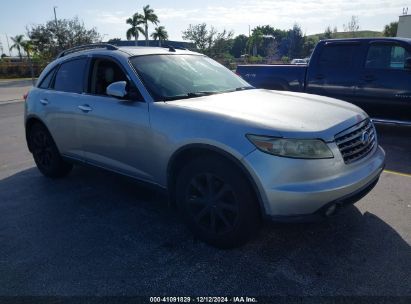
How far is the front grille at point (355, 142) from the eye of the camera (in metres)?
2.97

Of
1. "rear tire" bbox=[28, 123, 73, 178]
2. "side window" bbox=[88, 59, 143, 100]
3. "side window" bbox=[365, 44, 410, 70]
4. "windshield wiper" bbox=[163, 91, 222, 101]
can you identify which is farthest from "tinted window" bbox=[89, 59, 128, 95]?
"side window" bbox=[365, 44, 410, 70]

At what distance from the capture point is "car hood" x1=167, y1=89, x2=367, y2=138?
2.91m

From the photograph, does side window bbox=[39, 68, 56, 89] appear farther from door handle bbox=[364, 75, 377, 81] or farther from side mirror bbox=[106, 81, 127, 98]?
door handle bbox=[364, 75, 377, 81]

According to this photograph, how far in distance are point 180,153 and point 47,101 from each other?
8.51 ft

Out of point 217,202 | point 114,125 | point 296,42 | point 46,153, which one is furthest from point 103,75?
point 296,42

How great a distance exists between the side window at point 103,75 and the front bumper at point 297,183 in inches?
77.1

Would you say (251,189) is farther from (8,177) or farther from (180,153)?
(8,177)

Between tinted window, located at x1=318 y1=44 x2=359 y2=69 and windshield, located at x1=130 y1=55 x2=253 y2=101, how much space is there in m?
3.69

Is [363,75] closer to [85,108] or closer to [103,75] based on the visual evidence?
[103,75]

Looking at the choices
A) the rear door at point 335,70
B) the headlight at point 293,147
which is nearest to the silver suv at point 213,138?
the headlight at point 293,147

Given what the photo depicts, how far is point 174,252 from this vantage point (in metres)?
3.27

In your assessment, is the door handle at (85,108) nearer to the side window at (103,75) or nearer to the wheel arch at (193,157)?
the side window at (103,75)

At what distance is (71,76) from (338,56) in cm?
523

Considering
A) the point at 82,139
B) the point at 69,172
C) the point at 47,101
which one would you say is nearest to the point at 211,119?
the point at 82,139
